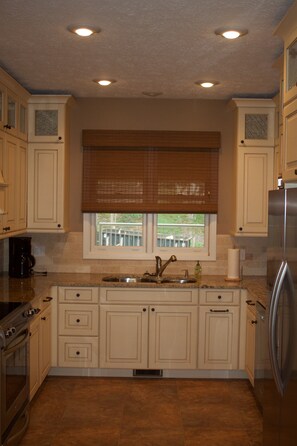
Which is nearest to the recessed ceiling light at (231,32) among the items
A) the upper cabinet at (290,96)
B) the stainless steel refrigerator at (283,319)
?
the upper cabinet at (290,96)

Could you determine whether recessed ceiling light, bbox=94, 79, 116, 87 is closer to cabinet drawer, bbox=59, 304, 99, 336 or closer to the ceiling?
→ the ceiling

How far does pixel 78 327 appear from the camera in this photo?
5035 mm

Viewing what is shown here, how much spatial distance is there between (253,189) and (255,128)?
0.55 m

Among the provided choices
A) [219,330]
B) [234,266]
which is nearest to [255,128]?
[234,266]

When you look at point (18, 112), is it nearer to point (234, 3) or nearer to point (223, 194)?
point (223, 194)

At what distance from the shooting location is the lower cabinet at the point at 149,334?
16.5ft

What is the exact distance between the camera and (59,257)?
556 cm

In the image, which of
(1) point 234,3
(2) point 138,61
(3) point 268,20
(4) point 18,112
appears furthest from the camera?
(4) point 18,112

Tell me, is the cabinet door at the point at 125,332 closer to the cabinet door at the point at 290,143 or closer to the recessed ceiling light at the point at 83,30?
the cabinet door at the point at 290,143

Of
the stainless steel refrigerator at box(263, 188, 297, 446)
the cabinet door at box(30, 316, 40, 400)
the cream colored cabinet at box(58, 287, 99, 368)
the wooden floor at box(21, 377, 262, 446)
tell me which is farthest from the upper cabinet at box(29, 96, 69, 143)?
the stainless steel refrigerator at box(263, 188, 297, 446)

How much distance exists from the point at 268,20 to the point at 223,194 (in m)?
2.55

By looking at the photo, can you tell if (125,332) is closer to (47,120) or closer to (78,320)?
(78,320)

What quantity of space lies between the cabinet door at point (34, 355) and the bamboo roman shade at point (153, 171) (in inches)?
59.7

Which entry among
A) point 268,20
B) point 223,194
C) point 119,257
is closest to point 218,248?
point 223,194
